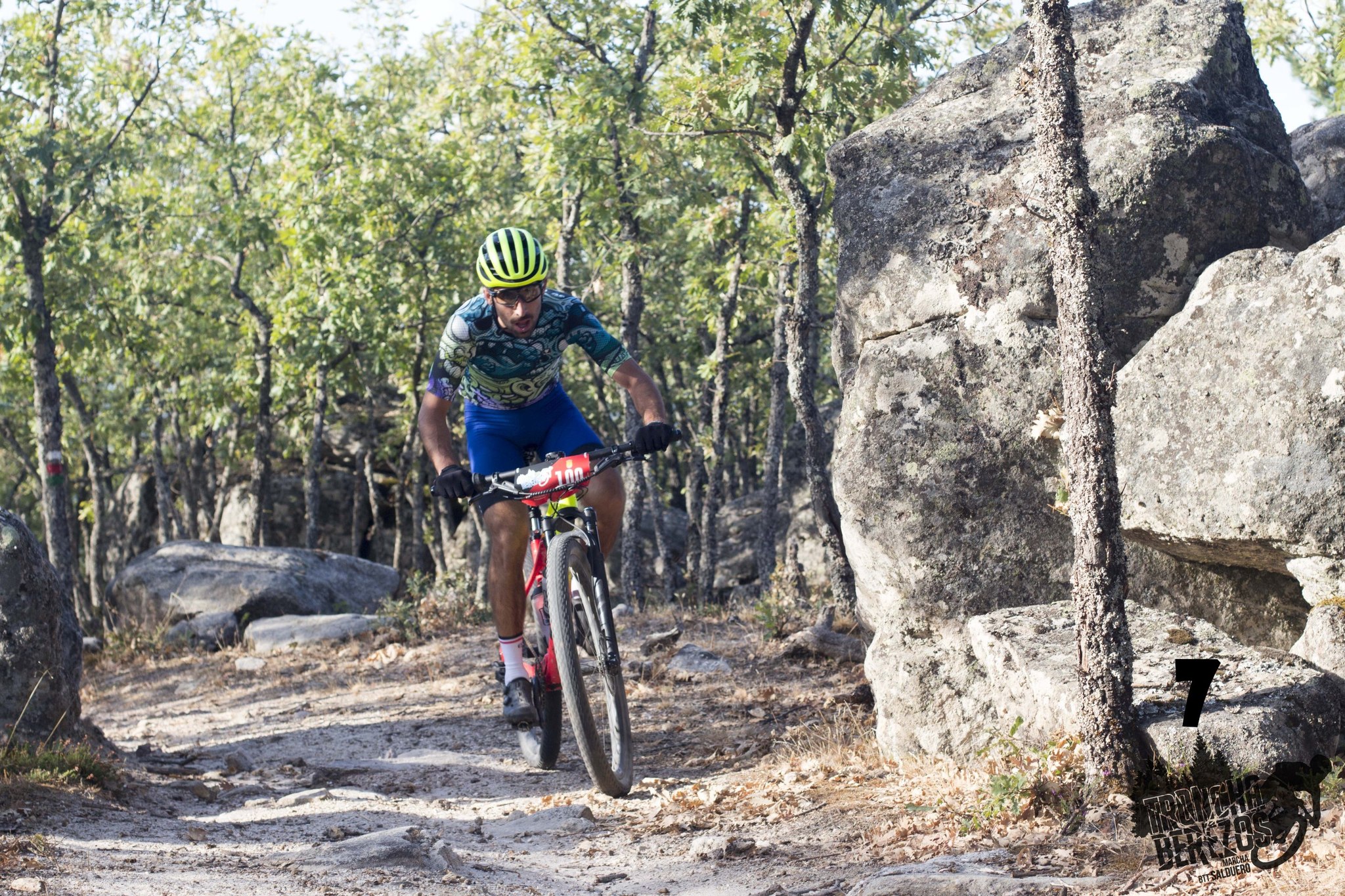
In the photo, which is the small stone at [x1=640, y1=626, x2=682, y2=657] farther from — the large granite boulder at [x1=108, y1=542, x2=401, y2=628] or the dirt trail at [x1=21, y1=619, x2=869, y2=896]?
the large granite boulder at [x1=108, y1=542, x2=401, y2=628]

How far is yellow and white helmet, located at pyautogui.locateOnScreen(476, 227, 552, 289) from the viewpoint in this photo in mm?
6004

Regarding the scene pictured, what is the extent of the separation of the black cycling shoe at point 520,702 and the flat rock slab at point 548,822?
26.0 inches

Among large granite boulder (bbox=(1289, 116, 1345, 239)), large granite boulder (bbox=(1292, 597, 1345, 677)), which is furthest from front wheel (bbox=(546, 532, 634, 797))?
large granite boulder (bbox=(1289, 116, 1345, 239))

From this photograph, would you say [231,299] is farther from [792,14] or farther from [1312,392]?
[1312,392]

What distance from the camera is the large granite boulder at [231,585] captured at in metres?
15.3

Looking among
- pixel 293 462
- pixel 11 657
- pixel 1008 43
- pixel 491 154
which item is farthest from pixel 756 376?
pixel 11 657

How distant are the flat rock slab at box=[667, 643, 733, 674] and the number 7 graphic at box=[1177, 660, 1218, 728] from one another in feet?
14.0

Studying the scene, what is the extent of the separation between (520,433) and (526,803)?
2100 mm

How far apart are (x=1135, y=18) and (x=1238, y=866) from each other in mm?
5688

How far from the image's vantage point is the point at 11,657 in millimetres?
6426

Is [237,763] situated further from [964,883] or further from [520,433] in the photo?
[964,883]

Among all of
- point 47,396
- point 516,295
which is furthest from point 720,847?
point 47,396

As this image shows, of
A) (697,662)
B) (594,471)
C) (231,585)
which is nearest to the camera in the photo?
(594,471)

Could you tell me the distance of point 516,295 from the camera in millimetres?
6129
